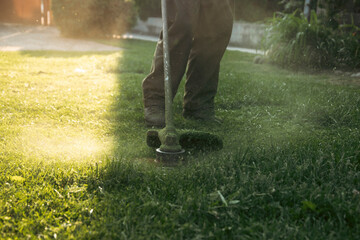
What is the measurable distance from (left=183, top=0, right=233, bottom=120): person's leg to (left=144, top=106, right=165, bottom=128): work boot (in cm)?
31

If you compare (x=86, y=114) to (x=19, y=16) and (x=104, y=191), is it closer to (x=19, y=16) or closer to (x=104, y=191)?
(x=104, y=191)

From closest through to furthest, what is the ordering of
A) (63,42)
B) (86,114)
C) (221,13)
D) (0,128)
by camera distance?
(0,128)
(221,13)
(86,114)
(63,42)

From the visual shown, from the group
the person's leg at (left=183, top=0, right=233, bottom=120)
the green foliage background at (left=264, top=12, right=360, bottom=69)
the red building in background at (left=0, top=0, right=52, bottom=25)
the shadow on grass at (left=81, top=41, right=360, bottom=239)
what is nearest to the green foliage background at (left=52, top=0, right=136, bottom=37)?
the red building in background at (left=0, top=0, right=52, bottom=25)

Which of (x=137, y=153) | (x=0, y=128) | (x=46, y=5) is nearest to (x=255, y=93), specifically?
(x=137, y=153)

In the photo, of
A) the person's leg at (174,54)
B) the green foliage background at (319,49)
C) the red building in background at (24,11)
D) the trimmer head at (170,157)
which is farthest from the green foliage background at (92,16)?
the trimmer head at (170,157)

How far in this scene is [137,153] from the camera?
96.5 inches

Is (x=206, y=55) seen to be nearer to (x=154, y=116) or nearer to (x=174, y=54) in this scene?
(x=174, y=54)

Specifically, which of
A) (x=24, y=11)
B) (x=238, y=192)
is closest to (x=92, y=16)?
(x=24, y=11)

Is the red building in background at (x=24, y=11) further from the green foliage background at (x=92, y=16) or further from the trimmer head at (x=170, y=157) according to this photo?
the trimmer head at (x=170, y=157)

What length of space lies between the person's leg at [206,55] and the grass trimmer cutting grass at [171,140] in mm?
580

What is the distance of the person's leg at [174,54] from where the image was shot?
2.81 metres

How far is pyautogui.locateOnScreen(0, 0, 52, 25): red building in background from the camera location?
514 inches

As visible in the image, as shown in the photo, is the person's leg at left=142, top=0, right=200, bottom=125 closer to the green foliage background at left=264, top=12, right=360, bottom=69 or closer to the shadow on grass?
Answer: the shadow on grass

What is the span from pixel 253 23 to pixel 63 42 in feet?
16.3
